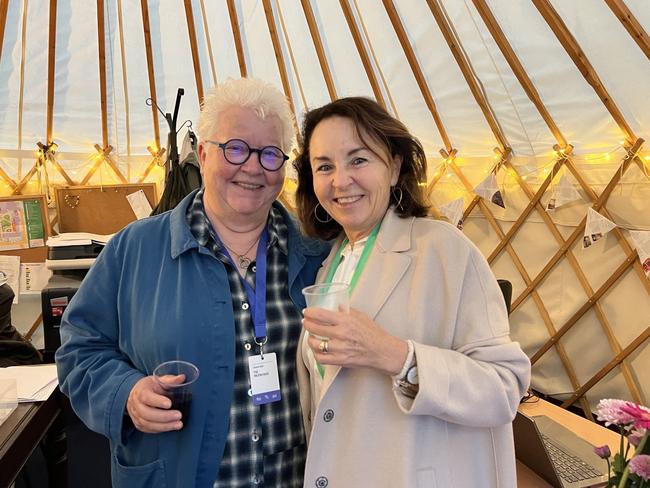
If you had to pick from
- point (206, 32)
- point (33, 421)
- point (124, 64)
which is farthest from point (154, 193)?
point (33, 421)

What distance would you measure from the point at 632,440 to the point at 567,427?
2.31ft

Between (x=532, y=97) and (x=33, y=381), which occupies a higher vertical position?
(x=532, y=97)

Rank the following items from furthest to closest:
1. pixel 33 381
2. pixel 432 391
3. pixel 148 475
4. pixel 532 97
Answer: pixel 532 97 → pixel 33 381 → pixel 148 475 → pixel 432 391

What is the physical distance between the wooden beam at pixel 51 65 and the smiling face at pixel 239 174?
2.05m

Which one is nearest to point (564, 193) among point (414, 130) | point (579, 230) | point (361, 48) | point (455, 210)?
point (579, 230)

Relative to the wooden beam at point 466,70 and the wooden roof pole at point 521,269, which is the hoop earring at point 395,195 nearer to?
the wooden beam at point 466,70

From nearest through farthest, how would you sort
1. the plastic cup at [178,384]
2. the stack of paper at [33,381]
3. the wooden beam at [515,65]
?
the plastic cup at [178,384] < the stack of paper at [33,381] < the wooden beam at [515,65]

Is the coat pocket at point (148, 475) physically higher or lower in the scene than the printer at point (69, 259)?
lower

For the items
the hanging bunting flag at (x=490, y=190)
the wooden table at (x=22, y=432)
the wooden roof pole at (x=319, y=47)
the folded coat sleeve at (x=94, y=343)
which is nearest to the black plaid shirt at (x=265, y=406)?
the folded coat sleeve at (x=94, y=343)

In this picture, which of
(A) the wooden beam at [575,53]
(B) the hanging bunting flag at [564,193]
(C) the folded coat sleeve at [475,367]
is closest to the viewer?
(C) the folded coat sleeve at [475,367]

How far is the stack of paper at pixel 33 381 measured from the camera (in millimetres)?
1396

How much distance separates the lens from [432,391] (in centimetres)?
80

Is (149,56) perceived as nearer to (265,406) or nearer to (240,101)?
(240,101)

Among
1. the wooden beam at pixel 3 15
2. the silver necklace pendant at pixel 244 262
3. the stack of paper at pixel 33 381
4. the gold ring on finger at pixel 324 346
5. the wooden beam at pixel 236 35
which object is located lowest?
the stack of paper at pixel 33 381
